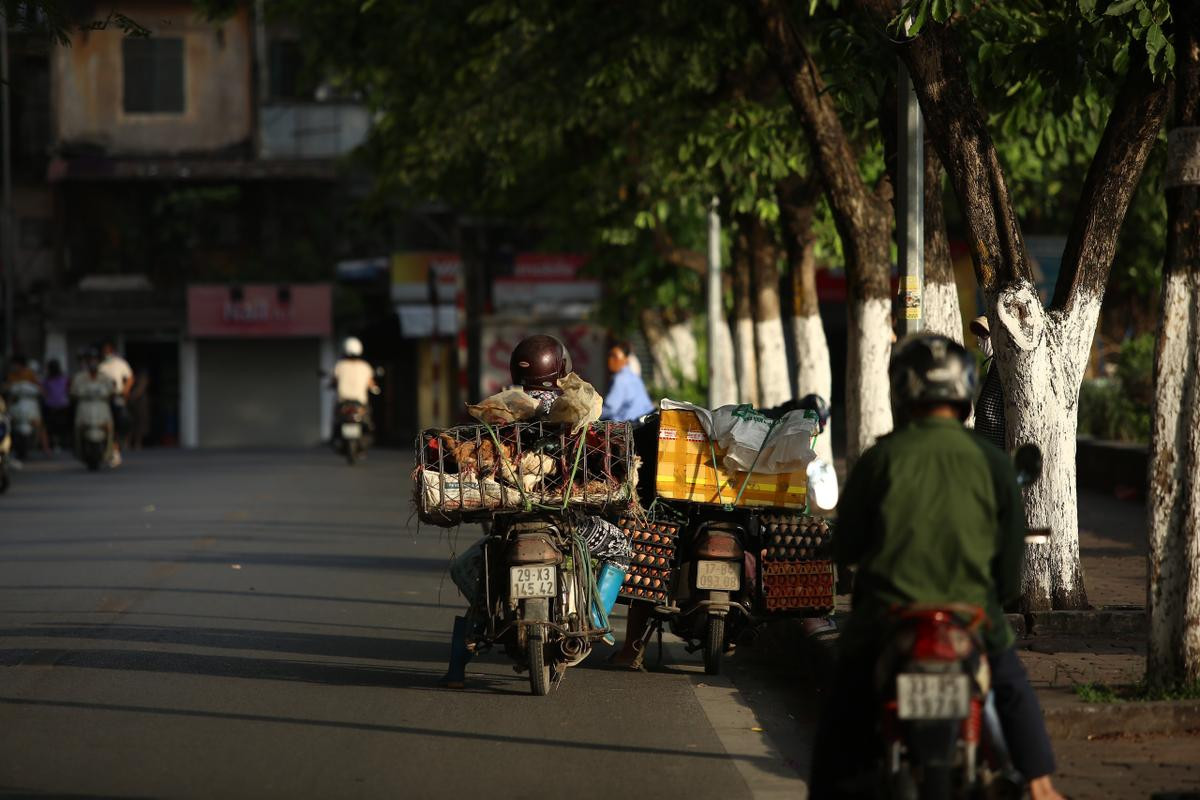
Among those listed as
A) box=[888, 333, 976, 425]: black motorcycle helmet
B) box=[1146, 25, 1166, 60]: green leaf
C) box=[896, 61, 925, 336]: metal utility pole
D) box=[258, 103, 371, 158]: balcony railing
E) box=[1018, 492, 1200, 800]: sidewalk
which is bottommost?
box=[1018, 492, 1200, 800]: sidewalk

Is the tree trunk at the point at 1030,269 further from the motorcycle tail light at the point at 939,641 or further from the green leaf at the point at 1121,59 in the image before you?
the motorcycle tail light at the point at 939,641

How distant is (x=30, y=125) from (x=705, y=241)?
24.2 m

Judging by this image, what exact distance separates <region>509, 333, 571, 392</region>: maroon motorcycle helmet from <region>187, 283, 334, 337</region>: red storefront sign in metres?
37.8

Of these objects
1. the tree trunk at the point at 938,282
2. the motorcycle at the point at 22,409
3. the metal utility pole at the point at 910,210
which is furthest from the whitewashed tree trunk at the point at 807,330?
the motorcycle at the point at 22,409

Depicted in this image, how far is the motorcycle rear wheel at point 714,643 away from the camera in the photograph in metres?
9.53

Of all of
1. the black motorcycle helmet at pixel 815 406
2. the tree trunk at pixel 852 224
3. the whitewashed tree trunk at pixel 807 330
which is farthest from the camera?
the whitewashed tree trunk at pixel 807 330

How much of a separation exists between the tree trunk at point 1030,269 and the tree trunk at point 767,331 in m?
11.3

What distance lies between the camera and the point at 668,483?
31.1ft

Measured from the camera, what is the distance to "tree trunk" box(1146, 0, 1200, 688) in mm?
7676

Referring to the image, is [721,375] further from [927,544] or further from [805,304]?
[927,544]

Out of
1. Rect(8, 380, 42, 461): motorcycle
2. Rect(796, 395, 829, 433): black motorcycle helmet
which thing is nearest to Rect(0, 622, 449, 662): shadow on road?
Rect(796, 395, 829, 433): black motorcycle helmet

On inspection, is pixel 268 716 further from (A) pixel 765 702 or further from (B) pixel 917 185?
(B) pixel 917 185

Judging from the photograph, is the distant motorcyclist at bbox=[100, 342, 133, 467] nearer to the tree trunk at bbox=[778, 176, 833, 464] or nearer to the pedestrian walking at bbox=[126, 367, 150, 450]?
the pedestrian walking at bbox=[126, 367, 150, 450]

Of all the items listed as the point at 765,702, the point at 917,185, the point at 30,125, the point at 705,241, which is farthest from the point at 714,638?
the point at 30,125
